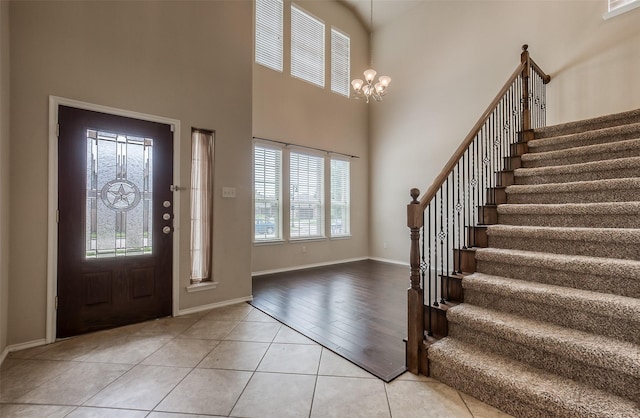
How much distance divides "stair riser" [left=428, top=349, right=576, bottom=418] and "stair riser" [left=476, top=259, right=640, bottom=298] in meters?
0.88

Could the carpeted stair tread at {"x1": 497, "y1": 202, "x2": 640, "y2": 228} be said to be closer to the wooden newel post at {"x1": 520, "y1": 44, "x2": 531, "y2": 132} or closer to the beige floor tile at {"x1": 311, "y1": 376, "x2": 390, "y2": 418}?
the wooden newel post at {"x1": 520, "y1": 44, "x2": 531, "y2": 132}

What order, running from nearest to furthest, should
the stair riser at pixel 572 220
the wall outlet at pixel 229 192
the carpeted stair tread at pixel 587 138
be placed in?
the stair riser at pixel 572 220
the carpeted stair tread at pixel 587 138
the wall outlet at pixel 229 192

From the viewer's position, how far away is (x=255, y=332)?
2.79 metres

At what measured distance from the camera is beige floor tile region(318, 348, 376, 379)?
2070mm

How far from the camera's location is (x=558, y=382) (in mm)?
1595

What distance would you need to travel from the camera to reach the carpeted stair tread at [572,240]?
1960mm

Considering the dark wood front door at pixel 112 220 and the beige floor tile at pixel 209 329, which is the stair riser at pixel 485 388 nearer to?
the beige floor tile at pixel 209 329

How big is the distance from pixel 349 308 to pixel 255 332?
45.7 inches

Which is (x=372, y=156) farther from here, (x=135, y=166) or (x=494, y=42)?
(x=135, y=166)

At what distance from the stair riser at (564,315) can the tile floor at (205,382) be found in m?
0.69

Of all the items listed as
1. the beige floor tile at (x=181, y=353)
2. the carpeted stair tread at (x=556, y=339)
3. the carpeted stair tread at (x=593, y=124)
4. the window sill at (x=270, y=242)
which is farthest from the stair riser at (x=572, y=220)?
the window sill at (x=270, y=242)

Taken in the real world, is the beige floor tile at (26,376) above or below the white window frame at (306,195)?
below

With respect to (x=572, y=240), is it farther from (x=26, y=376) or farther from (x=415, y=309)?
(x=26, y=376)

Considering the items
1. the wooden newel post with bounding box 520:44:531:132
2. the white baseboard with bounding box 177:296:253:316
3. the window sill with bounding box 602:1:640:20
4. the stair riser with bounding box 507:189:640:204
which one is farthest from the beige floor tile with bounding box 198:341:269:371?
the window sill with bounding box 602:1:640:20
